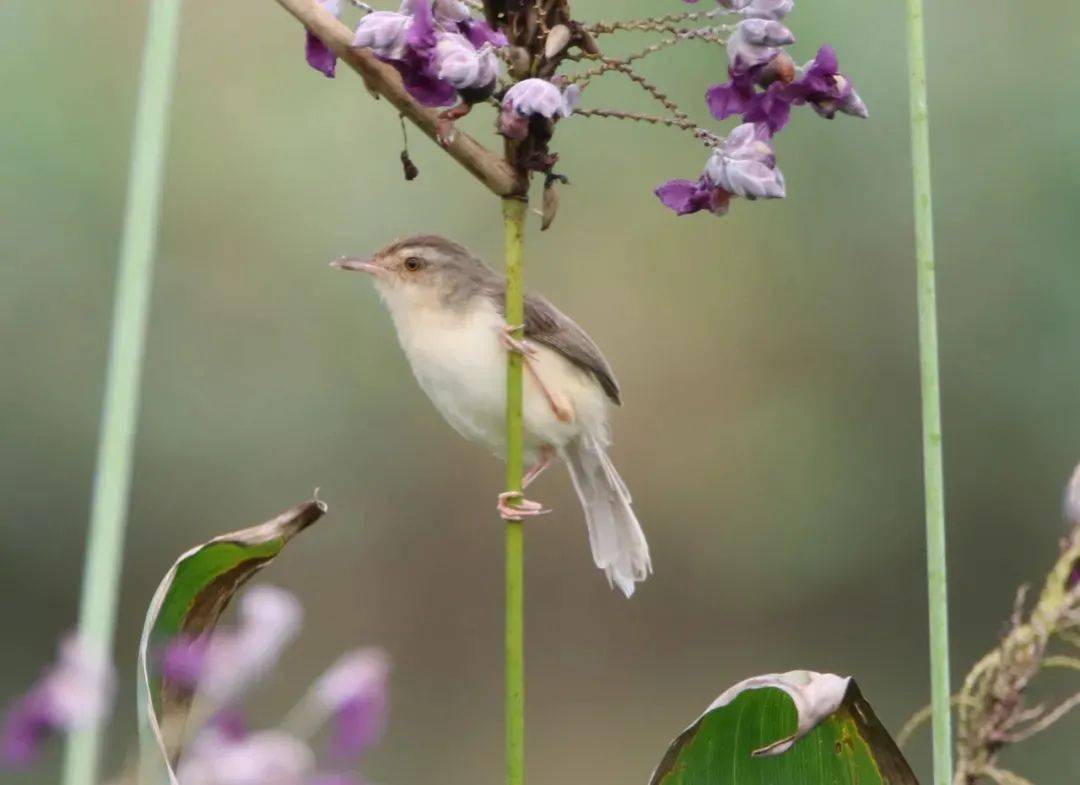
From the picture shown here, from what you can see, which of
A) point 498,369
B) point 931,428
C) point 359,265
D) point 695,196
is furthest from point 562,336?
point 931,428

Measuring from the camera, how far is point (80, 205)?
8.89ft

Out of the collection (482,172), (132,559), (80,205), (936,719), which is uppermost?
(80,205)

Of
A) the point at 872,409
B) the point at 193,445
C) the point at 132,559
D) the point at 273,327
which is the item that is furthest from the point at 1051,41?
the point at 132,559

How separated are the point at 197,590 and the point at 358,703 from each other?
205 millimetres

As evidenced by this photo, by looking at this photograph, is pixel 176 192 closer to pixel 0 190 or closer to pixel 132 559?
pixel 0 190

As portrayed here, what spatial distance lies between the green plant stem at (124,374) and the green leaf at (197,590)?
130 mm

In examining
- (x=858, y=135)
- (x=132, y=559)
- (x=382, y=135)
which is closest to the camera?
(x=382, y=135)

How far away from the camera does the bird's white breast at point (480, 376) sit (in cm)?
135

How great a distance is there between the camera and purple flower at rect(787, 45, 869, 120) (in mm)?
726

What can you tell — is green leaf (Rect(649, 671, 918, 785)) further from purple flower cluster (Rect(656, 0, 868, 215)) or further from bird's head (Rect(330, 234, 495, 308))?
bird's head (Rect(330, 234, 495, 308))

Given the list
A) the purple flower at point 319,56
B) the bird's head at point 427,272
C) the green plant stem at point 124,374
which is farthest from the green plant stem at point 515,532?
the bird's head at point 427,272

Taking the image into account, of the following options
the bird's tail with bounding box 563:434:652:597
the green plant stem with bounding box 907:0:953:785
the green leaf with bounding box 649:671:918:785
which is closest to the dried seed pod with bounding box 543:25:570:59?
the green plant stem with bounding box 907:0:953:785

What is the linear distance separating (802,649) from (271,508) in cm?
109

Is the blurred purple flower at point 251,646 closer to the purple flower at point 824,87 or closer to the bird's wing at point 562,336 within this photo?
the purple flower at point 824,87
